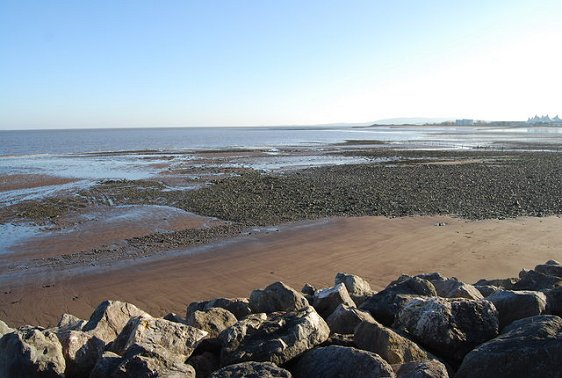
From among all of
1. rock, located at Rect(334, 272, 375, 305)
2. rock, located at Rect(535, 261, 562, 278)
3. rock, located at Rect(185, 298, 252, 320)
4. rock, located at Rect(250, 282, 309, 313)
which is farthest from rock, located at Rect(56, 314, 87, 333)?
rock, located at Rect(535, 261, 562, 278)

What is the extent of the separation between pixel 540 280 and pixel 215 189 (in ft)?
61.2

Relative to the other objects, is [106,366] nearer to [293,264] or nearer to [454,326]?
[454,326]

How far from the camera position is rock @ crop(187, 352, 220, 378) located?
464cm

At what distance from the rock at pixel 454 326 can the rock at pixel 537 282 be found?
9.02 ft

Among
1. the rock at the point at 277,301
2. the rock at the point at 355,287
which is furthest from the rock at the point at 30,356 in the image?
the rock at the point at 355,287

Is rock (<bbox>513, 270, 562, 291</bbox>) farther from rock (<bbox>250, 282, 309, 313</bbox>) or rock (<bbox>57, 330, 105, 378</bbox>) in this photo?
rock (<bbox>57, 330, 105, 378</bbox>)

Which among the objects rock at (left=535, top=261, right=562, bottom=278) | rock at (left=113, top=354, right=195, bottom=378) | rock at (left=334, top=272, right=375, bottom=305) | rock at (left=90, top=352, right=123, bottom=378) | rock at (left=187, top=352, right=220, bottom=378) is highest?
rock at (left=113, top=354, right=195, bottom=378)

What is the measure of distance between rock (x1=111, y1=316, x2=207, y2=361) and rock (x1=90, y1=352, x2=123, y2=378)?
0.13 metres

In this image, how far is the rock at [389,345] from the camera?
4.45 m

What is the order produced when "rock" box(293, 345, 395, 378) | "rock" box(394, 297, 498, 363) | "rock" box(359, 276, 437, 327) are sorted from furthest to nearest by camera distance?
1. "rock" box(359, 276, 437, 327)
2. "rock" box(394, 297, 498, 363)
3. "rock" box(293, 345, 395, 378)

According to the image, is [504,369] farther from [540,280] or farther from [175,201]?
[175,201]

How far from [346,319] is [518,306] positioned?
6.67 ft

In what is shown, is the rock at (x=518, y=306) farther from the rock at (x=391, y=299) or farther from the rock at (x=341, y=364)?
the rock at (x=341, y=364)

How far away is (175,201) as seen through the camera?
21312mm
